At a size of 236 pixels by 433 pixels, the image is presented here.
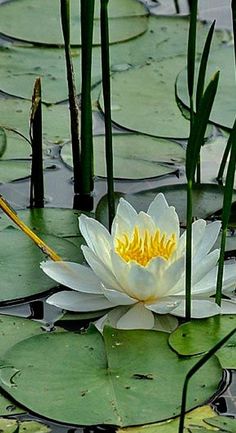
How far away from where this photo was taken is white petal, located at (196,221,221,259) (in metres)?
1.80

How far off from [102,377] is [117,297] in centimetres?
18

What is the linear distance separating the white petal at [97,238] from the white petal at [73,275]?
0.05 metres

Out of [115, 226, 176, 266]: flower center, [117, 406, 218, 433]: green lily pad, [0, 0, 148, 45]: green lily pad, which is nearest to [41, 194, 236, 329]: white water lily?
[115, 226, 176, 266]: flower center

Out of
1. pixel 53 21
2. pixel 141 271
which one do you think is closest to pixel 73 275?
pixel 141 271

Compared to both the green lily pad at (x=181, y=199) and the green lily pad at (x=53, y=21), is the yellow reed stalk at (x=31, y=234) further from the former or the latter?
the green lily pad at (x=53, y=21)

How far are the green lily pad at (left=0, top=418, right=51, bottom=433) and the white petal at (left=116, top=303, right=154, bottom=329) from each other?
0.27 metres

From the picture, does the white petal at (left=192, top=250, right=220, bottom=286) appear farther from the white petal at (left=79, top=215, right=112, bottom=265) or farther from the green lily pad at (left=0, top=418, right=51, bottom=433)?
the green lily pad at (left=0, top=418, right=51, bottom=433)

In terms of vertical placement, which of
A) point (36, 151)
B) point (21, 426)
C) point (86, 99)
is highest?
point (86, 99)

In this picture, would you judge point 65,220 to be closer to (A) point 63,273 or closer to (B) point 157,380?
(A) point 63,273

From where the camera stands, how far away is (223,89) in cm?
257

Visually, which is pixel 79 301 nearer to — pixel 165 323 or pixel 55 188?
pixel 165 323

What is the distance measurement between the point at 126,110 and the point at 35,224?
0.59 metres

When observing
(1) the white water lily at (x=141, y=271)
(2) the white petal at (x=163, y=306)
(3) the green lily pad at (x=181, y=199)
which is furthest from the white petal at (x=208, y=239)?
(3) the green lily pad at (x=181, y=199)

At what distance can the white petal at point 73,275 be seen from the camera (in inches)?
69.4
